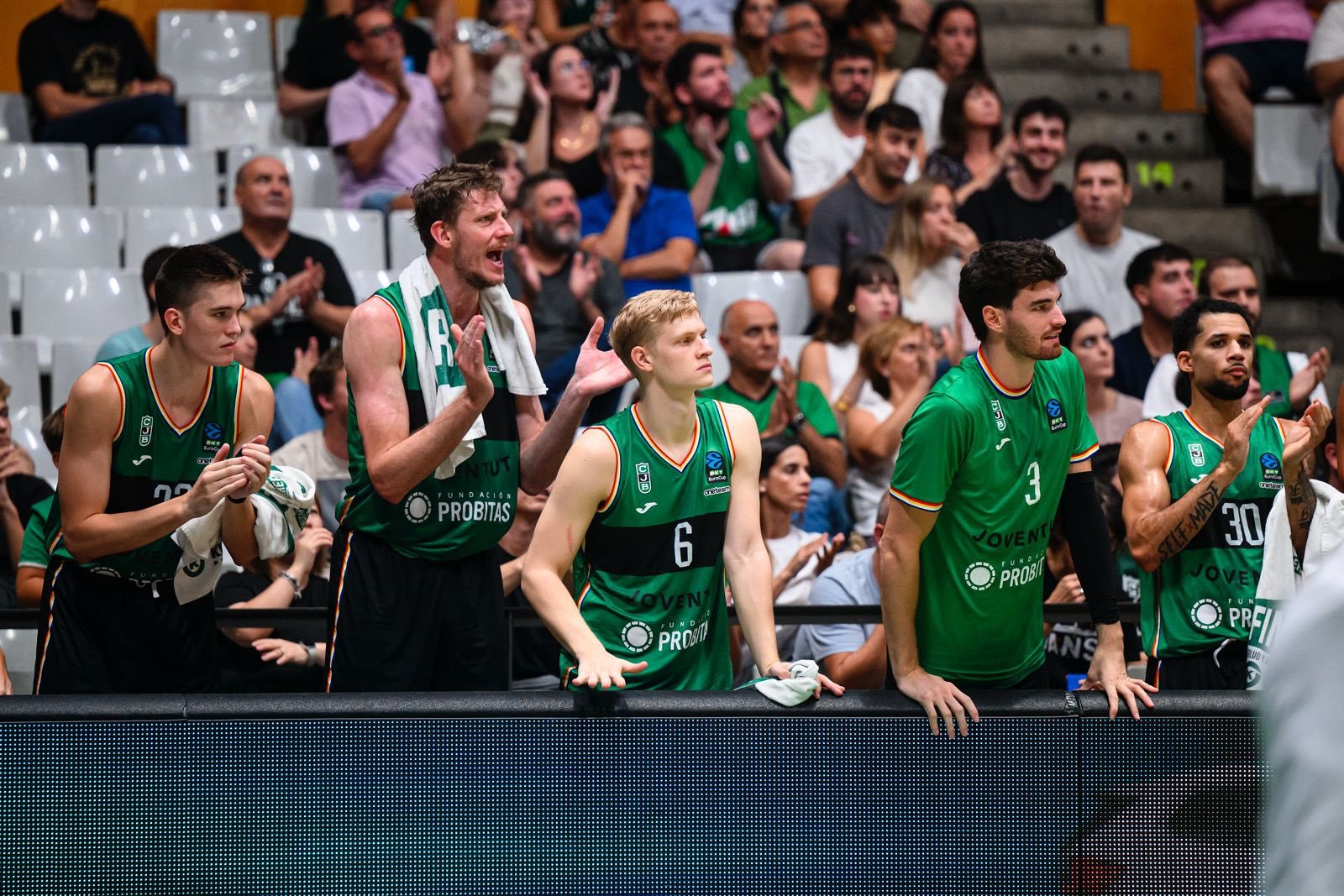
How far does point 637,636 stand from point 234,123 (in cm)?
601

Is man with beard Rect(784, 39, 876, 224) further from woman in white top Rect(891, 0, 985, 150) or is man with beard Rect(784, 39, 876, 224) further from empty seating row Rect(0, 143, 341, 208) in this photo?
empty seating row Rect(0, 143, 341, 208)

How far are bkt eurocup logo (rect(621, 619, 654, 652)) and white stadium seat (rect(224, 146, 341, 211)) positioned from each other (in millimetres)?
5244

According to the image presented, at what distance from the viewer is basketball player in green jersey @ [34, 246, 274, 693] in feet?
14.6

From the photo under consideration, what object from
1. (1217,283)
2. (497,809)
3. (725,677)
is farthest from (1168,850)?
(1217,283)

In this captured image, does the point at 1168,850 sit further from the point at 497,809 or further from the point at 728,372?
the point at 728,372

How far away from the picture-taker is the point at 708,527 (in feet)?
14.1

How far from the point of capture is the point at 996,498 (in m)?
4.13

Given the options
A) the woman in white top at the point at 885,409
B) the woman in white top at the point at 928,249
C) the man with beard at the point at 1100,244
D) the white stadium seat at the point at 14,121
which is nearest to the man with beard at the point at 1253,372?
the man with beard at the point at 1100,244

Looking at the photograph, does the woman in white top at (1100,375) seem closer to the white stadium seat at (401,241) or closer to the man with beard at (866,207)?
the man with beard at (866,207)

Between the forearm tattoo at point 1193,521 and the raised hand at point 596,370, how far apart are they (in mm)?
1603

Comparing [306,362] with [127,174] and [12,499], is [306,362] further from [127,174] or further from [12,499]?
[127,174]

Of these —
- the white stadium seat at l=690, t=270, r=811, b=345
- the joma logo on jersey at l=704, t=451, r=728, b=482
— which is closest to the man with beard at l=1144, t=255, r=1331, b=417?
the white stadium seat at l=690, t=270, r=811, b=345

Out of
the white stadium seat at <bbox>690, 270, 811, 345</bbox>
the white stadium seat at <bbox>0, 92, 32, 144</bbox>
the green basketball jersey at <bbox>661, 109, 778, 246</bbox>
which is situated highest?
the white stadium seat at <bbox>0, 92, 32, 144</bbox>

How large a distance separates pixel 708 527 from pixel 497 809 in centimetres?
101
